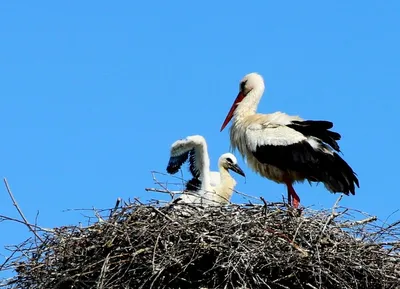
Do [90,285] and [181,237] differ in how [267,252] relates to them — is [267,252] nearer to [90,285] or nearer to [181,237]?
[181,237]

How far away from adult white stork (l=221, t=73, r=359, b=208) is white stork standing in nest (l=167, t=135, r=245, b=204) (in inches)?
8.9

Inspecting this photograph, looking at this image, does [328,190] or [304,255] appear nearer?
[304,255]

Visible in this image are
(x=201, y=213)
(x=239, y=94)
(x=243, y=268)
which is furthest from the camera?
(x=239, y=94)

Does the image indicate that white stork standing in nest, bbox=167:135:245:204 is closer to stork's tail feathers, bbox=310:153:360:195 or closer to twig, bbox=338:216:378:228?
stork's tail feathers, bbox=310:153:360:195

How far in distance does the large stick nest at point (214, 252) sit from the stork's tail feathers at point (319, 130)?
194 centimetres

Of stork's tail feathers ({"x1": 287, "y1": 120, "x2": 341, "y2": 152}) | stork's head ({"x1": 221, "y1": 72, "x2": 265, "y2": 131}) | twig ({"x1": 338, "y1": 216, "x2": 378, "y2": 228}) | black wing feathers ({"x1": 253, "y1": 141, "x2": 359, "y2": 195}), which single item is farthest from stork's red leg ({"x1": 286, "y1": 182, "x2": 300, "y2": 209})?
twig ({"x1": 338, "y1": 216, "x2": 378, "y2": 228})

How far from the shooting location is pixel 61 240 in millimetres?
7480

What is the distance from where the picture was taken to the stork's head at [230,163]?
32.4ft

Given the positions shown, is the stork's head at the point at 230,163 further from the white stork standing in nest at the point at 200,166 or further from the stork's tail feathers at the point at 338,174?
the stork's tail feathers at the point at 338,174

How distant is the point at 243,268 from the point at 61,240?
121cm

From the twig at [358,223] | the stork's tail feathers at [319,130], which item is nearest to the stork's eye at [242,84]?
the stork's tail feathers at [319,130]

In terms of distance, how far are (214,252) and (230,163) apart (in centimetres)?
289

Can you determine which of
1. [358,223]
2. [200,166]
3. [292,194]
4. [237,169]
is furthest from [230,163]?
[358,223]

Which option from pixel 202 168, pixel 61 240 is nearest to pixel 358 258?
pixel 61 240
